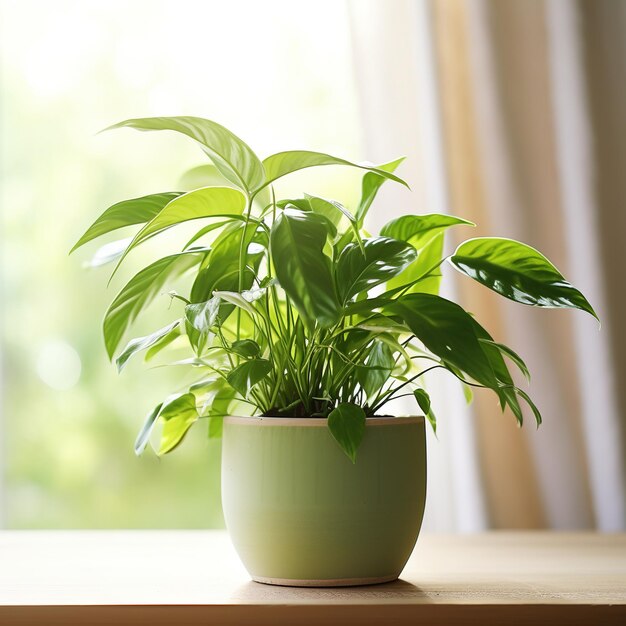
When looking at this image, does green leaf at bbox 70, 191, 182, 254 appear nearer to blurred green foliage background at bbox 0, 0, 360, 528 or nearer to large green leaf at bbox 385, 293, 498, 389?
large green leaf at bbox 385, 293, 498, 389

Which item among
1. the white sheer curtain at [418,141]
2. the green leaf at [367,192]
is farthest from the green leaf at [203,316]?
the white sheer curtain at [418,141]

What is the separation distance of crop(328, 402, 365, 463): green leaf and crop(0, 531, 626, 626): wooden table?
0.47 feet

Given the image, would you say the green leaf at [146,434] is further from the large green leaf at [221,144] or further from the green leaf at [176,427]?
the large green leaf at [221,144]

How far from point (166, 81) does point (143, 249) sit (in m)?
0.35

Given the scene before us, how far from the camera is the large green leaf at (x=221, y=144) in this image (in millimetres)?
702

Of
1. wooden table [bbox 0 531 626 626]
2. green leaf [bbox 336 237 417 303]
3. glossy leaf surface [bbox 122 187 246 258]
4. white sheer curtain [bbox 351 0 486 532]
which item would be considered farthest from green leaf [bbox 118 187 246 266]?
white sheer curtain [bbox 351 0 486 532]

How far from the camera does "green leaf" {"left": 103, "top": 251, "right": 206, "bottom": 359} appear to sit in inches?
31.9

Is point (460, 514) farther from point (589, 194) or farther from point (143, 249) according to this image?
point (143, 249)

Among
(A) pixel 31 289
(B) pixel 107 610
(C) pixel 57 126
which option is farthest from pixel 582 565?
(C) pixel 57 126

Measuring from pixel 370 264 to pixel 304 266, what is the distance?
0.32 feet

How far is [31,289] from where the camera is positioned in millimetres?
1652

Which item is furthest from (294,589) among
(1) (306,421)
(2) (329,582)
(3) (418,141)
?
(3) (418,141)

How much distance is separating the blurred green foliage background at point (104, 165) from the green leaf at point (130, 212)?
83 cm

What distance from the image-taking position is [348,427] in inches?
30.5
